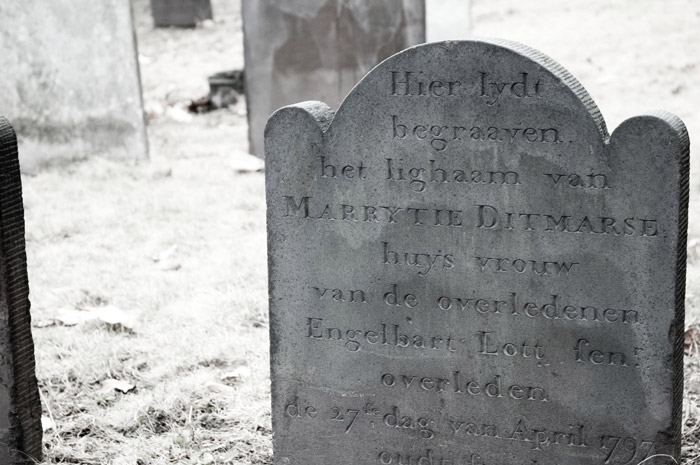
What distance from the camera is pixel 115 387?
4.10m

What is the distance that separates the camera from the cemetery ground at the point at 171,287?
375 centimetres

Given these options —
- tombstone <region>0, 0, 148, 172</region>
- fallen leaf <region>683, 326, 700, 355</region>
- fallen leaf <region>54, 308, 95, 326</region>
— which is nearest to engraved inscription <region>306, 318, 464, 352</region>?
fallen leaf <region>683, 326, 700, 355</region>

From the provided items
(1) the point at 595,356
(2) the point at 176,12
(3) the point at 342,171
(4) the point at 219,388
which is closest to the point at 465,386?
(1) the point at 595,356

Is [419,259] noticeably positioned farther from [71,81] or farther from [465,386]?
[71,81]

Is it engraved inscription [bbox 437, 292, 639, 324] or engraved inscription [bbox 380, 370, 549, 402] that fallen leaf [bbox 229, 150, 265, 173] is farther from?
engraved inscription [bbox 437, 292, 639, 324]

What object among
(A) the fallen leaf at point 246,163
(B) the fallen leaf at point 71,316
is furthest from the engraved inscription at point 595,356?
(A) the fallen leaf at point 246,163

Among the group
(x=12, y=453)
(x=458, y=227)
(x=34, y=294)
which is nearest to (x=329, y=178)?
(x=458, y=227)

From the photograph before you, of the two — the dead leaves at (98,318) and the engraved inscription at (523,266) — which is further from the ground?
the engraved inscription at (523,266)

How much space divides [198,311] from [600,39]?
742 cm

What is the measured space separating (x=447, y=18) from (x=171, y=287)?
207 inches

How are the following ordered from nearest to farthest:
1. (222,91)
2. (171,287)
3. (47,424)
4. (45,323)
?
1. (47,424)
2. (45,323)
3. (171,287)
4. (222,91)

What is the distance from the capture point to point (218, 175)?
24.5 feet

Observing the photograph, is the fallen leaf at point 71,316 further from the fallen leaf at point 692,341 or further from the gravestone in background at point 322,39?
the gravestone in background at point 322,39

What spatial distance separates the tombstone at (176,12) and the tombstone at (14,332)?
39.1ft
